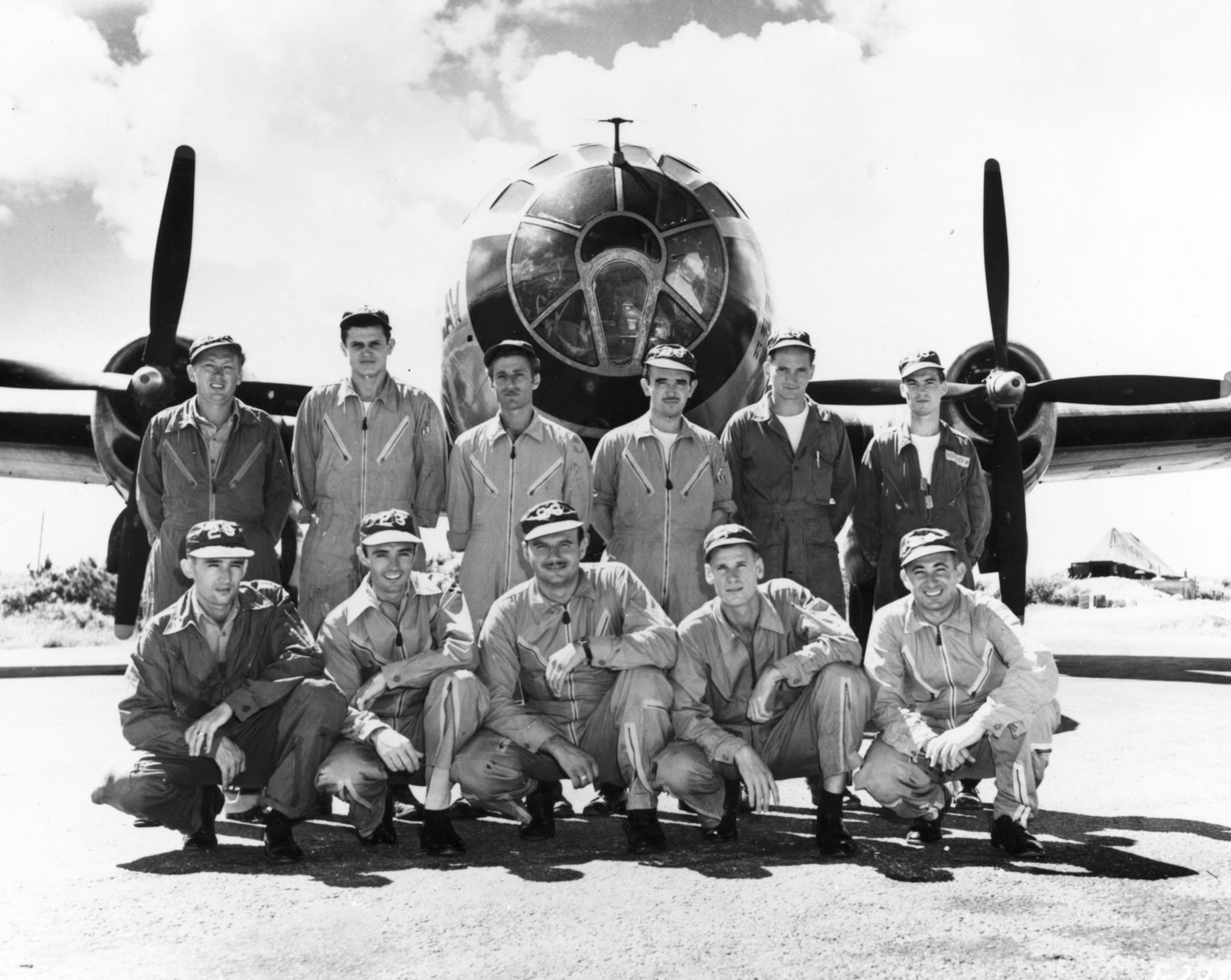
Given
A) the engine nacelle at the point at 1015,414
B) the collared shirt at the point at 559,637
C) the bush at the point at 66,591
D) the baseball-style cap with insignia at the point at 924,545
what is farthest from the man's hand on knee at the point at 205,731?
the bush at the point at 66,591

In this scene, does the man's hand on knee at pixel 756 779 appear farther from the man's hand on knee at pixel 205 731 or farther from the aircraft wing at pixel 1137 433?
the aircraft wing at pixel 1137 433

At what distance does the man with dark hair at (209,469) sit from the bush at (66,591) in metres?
26.0

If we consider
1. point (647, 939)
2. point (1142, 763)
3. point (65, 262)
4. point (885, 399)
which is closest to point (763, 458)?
point (1142, 763)

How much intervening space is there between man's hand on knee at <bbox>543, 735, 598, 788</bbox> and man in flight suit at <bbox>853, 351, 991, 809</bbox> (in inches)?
91.1

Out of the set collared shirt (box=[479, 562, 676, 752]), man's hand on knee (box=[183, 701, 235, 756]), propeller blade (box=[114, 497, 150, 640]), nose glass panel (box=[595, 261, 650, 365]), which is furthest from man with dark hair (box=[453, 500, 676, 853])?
propeller blade (box=[114, 497, 150, 640])

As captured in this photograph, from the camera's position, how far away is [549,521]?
16.7ft

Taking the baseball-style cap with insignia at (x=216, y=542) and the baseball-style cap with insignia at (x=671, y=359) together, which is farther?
the baseball-style cap with insignia at (x=671, y=359)

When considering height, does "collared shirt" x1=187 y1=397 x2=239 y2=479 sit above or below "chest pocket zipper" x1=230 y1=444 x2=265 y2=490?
above

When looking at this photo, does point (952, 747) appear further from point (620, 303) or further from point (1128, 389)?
point (1128, 389)

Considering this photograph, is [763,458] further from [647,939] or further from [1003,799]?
[647,939]

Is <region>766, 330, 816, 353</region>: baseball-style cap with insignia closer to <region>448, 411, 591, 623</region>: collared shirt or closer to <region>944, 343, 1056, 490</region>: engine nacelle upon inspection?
<region>448, 411, 591, 623</region>: collared shirt

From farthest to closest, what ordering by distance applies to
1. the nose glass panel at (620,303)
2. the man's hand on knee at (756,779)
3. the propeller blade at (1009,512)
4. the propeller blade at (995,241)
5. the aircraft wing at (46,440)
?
the aircraft wing at (46,440), the propeller blade at (995,241), the propeller blade at (1009,512), the nose glass panel at (620,303), the man's hand on knee at (756,779)

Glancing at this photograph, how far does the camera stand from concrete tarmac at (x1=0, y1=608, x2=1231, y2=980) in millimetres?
3170

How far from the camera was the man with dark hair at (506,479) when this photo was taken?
5.94m
